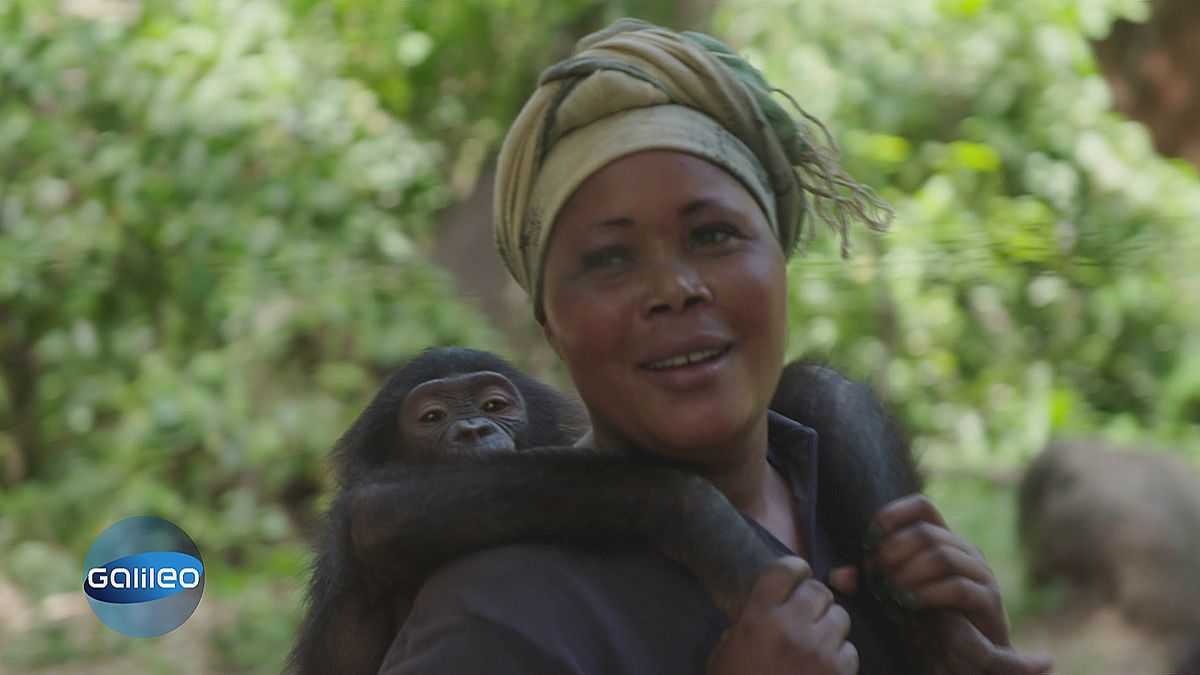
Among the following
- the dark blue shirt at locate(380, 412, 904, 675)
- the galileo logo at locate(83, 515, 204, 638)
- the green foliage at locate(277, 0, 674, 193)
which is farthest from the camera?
the green foliage at locate(277, 0, 674, 193)

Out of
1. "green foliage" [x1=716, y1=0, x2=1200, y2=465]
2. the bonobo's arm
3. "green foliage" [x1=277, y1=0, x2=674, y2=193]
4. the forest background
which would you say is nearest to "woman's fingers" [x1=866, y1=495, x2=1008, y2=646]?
the bonobo's arm

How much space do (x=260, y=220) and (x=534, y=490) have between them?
A: 410 cm

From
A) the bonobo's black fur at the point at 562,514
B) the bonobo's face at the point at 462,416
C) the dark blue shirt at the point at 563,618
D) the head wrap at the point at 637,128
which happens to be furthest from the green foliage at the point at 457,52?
the dark blue shirt at the point at 563,618

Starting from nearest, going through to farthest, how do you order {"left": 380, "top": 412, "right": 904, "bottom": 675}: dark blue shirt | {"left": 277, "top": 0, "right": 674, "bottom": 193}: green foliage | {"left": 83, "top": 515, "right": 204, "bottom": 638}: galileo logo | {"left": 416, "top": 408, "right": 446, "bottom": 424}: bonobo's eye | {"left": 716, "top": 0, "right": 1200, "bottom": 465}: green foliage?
{"left": 380, "top": 412, "right": 904, "bottom": 675}: dark blue shirt
{"left": 416, "top": 408, "right": 446, "bottom": 424}: bonobo's eye
{"left": 83, "top": 515, "right": 204, "bottom": 638}: galileo logo
{"left": 716, "top": 0, "right": 1200, "bottom": 465}: green foliage
{"left": 277, "top": 0, "right": 674, "bottom": 193}: green foliage

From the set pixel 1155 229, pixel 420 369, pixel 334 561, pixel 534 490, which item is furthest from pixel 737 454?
pixel 1155 229

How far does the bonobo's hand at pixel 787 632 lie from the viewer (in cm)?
143

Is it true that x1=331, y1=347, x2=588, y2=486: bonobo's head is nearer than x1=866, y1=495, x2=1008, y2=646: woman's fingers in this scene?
No

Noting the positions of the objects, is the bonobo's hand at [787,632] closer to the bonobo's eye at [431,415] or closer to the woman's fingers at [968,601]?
the woman's fingers at [968,601]

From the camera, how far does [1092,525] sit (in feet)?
16.5

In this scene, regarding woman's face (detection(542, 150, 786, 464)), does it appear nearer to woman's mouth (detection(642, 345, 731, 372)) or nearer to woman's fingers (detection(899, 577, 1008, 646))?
woman's mouth (detection(642, 345, 731, 372))

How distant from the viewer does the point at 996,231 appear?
18.3ft

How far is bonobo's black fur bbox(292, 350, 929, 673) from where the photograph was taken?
166 cm

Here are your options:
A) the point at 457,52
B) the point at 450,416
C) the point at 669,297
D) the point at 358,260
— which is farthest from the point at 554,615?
the point at 457,52

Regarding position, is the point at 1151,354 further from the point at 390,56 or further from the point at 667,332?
the point at 667,332
